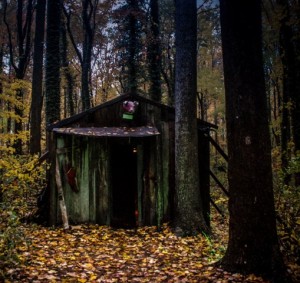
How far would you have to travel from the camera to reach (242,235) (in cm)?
452

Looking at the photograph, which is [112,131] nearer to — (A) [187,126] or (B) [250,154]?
(A) [187,126]

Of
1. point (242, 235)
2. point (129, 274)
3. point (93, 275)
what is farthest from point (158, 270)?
point (242, 235)

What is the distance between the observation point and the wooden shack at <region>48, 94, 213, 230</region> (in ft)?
28.8

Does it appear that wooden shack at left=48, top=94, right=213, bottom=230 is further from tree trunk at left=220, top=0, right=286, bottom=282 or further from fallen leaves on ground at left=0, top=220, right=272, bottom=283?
tree trunk at left=220, top=0, right=286, bottom=282

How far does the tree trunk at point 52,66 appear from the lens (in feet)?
35.9

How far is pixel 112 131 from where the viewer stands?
328 inches

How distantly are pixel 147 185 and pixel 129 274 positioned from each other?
150 inches

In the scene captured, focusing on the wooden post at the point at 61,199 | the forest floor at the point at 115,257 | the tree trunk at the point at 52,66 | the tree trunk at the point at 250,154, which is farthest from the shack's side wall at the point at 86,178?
the tree trunk at the point at 250,154

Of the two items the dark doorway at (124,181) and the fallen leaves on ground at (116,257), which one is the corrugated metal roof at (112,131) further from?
the fallen leaves on ground at (116,257)

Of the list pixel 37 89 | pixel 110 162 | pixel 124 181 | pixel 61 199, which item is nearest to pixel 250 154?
pixel 110 162

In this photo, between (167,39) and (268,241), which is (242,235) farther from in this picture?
(167,39)

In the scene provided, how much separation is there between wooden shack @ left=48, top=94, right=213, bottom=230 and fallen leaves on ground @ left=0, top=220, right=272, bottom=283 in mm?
580

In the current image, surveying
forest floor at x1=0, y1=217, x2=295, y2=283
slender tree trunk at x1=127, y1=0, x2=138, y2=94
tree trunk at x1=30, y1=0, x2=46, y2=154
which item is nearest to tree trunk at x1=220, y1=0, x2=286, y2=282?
forest floor at x1=0, y1=217, x2=295, y2=283

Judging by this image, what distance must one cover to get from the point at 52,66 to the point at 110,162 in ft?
15.5
